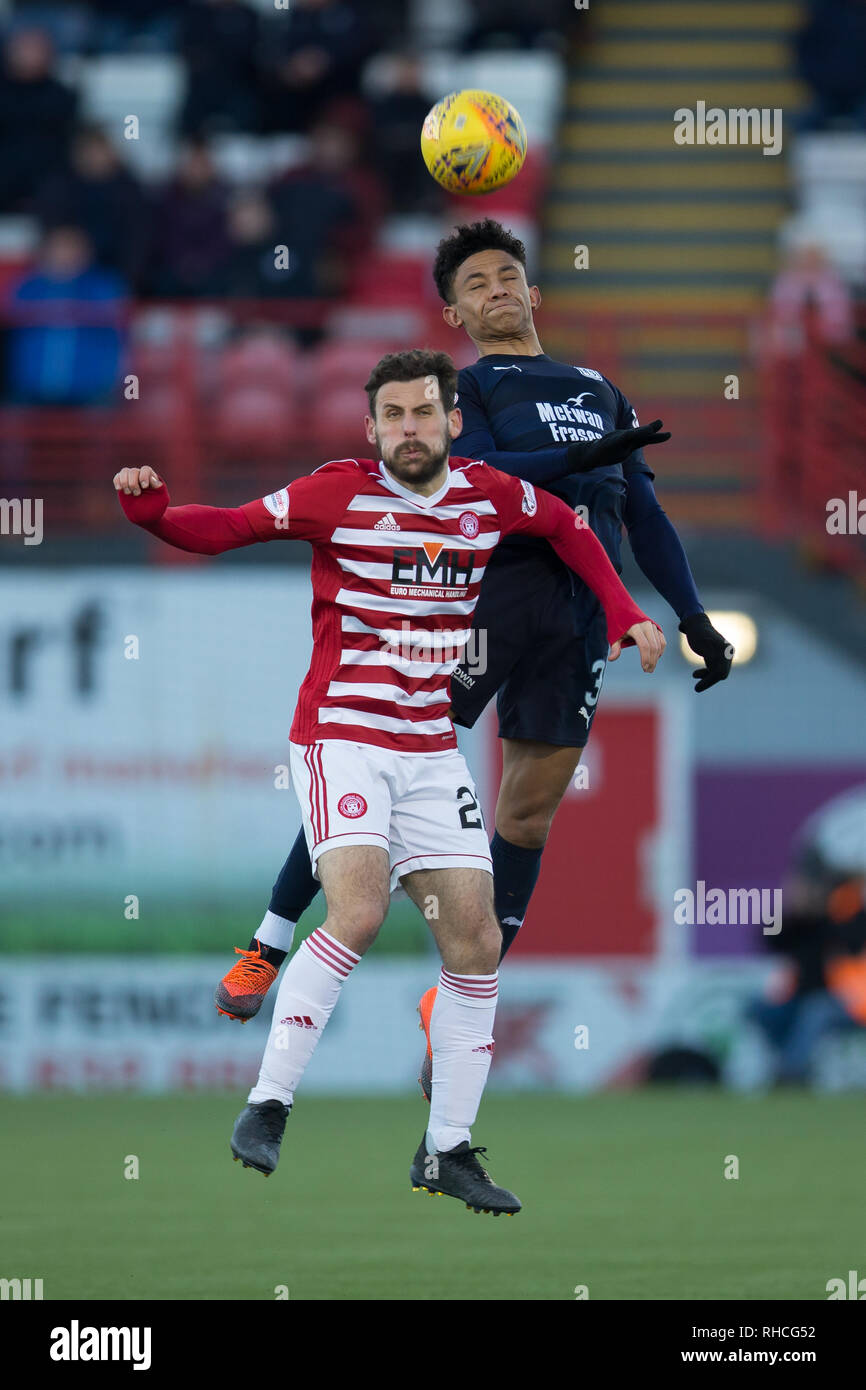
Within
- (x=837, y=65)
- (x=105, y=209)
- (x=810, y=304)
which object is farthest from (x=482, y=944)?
(x=837, y=65)

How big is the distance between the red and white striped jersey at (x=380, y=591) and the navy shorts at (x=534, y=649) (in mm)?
527

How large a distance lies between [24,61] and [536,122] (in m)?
3.76

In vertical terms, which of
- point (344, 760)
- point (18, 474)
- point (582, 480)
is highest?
point (18, 474)

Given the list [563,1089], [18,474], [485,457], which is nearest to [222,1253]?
[485,457]

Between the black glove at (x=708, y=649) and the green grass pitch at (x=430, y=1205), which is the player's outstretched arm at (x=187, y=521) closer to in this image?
the black glove at (x=708, y=649)

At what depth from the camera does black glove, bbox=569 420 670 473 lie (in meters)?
6.27

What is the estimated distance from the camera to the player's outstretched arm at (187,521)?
5992 millimetres

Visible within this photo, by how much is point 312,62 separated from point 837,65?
3.84m

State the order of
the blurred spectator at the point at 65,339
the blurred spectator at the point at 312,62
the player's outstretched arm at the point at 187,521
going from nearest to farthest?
the player's outstretched arm at the point at 187,521, the blurred spectator at the point at 65,339, the blurred spectator at the point at 312,62

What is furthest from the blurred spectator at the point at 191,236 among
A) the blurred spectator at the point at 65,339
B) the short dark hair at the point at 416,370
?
the short dark hair at the point at 416,370

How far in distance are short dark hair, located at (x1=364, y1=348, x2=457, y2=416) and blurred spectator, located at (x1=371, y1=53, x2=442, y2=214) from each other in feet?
32.8

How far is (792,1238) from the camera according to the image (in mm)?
7844

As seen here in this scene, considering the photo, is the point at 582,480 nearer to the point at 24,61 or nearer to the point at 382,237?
the point at 382,237

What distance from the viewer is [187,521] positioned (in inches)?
240
